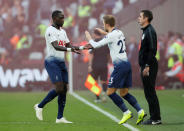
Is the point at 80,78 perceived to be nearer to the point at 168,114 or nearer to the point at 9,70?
the point at 9,70

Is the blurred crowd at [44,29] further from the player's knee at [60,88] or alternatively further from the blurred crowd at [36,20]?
the player's knee at [60,88]

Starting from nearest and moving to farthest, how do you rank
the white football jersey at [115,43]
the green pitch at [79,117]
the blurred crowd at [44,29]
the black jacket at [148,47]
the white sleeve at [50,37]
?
the green pitch at [79,117] → the white football jersey at [115,43] → the black jacket at [148,47] → the white sleeve at [50,37] → the blurred crowd at [44,29]

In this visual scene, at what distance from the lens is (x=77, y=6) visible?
21.0 m

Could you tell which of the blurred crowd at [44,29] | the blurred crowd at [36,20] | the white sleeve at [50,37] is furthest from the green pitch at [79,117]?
the blurred crowd at [36,20]

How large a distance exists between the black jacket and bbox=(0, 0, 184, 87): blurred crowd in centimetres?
1072

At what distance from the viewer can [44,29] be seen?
67.9ft

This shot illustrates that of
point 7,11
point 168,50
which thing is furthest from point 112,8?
point 7,11

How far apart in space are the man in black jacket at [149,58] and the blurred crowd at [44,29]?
34.9ft

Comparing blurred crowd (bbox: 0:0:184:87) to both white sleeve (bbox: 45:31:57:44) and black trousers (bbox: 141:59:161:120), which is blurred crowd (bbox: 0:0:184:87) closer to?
white sleeve (bbox: 45:31:57:44)

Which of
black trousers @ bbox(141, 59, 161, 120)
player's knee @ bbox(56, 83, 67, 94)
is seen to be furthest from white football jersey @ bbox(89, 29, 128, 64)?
player's knee @ bbox(56, 83, 67, 94)

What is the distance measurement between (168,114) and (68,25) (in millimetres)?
10188

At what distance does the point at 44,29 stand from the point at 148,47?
12.0 meters

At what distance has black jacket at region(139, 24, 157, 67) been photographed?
8969 mm

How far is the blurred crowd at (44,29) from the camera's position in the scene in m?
20.0
